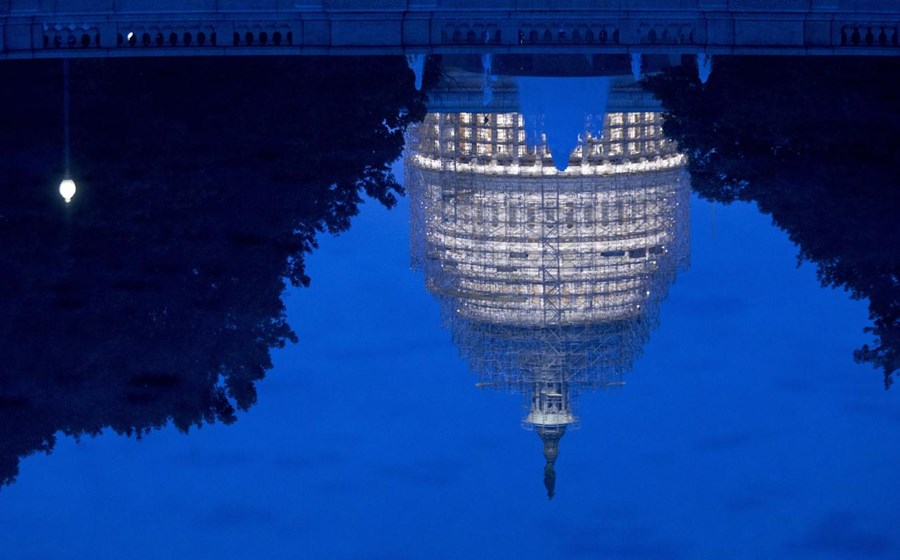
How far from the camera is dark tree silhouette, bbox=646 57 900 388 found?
1078 inches

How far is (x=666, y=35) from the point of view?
3650 cm

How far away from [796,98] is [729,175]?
18.3 ft

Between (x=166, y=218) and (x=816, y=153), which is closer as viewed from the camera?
(x=166, y=218)

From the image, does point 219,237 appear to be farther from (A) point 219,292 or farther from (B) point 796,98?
Result: (B) point 796,98

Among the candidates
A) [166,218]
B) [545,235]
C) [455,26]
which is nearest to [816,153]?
[455,26]

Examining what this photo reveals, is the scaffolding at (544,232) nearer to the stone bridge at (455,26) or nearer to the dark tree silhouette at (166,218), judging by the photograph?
the stone bridge at (455,26)

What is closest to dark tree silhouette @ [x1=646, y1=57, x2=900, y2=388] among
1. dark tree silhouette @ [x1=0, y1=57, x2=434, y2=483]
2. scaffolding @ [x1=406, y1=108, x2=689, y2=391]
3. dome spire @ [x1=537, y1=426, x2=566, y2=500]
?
scaffolding @ [x1=406, y1=108, x2=689, y2=391]

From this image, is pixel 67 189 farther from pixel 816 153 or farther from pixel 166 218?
pixel 816 153

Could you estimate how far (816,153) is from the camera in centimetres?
3216

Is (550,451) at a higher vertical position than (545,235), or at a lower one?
lower

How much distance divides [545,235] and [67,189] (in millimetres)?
25911

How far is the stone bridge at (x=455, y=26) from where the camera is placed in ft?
118

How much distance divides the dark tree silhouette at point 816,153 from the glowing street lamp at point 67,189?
8.35 m

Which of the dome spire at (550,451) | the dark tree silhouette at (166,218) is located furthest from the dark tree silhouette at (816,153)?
the dark tree silhouette at (166,218)
